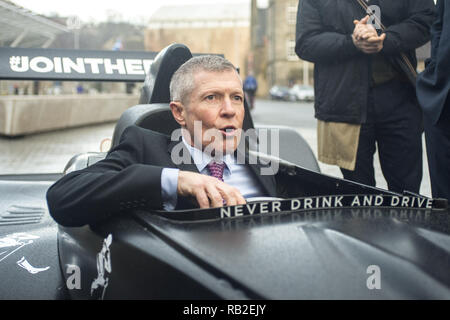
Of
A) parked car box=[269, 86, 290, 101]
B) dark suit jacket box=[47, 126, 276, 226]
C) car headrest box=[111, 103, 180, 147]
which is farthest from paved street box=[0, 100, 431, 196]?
parked car box=[269, 86, 290, 101]

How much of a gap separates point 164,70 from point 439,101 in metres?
1.20

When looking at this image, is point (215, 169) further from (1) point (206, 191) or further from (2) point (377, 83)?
(2) point (377, 83)

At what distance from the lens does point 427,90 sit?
231cm

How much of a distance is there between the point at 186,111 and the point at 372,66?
1.34 m

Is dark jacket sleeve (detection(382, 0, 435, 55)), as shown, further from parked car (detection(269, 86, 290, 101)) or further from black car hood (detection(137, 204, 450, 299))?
parked car (detection(269, 86, 290, 101))

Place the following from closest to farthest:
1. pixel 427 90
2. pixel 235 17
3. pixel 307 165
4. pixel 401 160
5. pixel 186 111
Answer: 1. pixel 186 111
2. pixel 427 90
3. pixel 401 160
4. pixel 307 165
5. pixel 235 17

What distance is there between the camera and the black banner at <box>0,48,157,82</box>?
132 inches

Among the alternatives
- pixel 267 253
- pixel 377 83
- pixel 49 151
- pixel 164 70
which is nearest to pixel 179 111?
pixel 164 70

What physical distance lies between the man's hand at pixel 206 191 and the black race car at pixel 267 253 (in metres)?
0.12

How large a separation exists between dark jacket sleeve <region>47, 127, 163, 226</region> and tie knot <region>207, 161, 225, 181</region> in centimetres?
42

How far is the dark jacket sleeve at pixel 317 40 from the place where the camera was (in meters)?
2.79

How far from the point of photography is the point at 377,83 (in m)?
2.82

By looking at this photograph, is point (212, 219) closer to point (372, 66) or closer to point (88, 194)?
point (88, 194)
